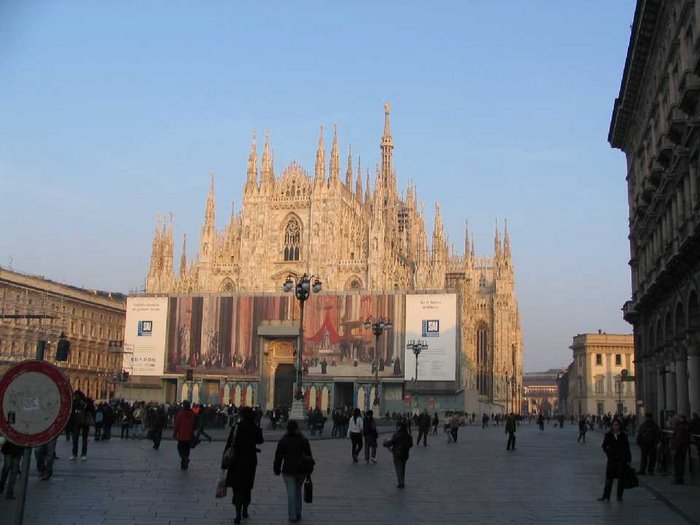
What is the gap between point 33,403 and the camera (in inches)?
241

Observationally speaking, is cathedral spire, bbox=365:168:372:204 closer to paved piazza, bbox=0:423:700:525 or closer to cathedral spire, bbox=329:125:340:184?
cathedral spire, bbox=329:125:340:184

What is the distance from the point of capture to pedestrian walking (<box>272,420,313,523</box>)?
9.92m

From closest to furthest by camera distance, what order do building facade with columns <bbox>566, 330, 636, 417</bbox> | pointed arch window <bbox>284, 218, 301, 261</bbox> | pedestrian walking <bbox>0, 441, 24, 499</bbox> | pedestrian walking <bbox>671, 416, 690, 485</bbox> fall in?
pedestrian walking <bbox>0, 441, 24, 499</bbox>
pedestrian walking <bbox>671, 416, 690, 485</bbox>
pointed arch window <bbox>284, 218, 301, 261</bbox>
building facade with columns <bbox>566, 330, 636, 417</bbox>

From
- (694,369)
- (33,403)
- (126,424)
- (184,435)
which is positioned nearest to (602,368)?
(694,369)

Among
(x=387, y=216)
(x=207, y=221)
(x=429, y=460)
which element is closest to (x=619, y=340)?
(x=387, y=216)

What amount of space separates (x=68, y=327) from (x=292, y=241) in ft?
66.5

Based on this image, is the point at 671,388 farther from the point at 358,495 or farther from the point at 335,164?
the point at 335,164

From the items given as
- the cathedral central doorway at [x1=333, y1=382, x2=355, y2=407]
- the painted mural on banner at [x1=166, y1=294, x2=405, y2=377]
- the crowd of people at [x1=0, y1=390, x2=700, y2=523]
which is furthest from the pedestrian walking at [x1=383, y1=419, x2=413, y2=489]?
the cathedral central doorway at [x1=333, y1=382, x2=355, y2=407]

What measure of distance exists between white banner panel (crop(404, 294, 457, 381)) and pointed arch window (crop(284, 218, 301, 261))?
12448mm

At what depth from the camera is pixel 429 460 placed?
21.6 metres

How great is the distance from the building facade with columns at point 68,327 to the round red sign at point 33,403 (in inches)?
1982

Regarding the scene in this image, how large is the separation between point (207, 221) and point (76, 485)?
57006 millimetres

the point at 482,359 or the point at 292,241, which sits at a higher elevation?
the point at 292,241

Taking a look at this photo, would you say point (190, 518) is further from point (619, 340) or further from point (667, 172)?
point (619, 340)
